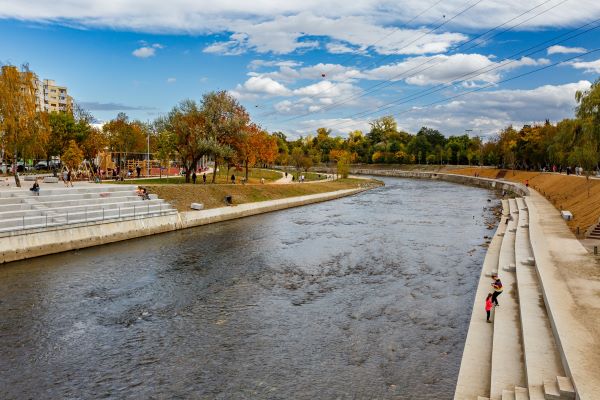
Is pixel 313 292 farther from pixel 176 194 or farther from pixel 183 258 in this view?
pixel 176 194

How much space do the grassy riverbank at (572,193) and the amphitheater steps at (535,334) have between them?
17.3 metres

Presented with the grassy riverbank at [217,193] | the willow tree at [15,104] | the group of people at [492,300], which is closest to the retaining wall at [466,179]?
the grassy riverbank at [217,193]

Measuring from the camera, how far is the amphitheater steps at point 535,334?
14202mm

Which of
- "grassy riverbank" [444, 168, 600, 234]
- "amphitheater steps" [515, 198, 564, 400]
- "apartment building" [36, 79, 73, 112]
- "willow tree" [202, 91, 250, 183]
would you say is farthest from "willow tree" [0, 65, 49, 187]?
"apartment building" [36, 79, 73, 112]

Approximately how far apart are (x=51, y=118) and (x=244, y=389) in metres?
82.3

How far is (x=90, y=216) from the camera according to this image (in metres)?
41.8

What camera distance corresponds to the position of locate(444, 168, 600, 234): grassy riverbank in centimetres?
4419

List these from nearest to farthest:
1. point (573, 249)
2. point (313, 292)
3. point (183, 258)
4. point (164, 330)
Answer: point (164, 330)
point (313, 292)
point (573, 249)
point (183, 258)

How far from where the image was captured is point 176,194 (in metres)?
56.3

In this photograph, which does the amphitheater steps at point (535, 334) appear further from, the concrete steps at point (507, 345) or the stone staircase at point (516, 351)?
the concrete steps at point (507, 345)

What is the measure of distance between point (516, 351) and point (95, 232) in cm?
3427

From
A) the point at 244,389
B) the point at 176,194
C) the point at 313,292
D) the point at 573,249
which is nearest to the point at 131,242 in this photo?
the point at 176,194

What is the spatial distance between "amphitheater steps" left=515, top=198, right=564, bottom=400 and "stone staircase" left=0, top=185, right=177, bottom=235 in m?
33.3

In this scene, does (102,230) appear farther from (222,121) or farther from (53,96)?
(53,96)
